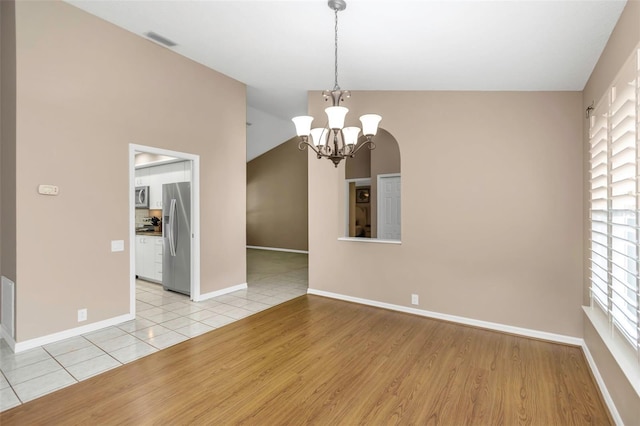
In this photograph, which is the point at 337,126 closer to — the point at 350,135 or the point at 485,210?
the point at 350,135

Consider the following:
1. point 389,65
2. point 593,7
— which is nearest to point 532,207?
point 593,7

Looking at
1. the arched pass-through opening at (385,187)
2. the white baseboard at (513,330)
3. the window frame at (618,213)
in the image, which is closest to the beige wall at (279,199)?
the arched pass-through opening at (385,187)

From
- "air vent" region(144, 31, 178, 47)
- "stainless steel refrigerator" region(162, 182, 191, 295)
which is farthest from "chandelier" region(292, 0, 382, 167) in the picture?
"stainless steel refrigerator" region(162, 182, 191, 295)

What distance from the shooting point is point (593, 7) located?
2.14 m

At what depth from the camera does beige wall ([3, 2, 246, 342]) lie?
3.02m

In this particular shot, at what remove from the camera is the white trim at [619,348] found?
72.9 inches

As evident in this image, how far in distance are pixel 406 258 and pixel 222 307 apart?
2.65m

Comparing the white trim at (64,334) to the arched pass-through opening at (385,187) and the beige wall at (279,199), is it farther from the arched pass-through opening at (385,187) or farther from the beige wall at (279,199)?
the beige wall at (279,199)

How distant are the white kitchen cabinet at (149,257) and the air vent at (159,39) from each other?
311 centimetres

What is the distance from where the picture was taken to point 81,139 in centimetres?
336

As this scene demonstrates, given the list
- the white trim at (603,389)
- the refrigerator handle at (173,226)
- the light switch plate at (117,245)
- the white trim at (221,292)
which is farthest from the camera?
the refrigerator handle at (173,226)

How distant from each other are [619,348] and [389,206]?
16.6ft

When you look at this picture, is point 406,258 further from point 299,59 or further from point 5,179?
point 5,179

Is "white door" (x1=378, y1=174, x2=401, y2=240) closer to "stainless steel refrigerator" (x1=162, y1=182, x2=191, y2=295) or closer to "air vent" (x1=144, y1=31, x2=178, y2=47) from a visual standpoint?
"stainless steel refrigerator" (x1=162, y1=182, x2=191, y2=295)
